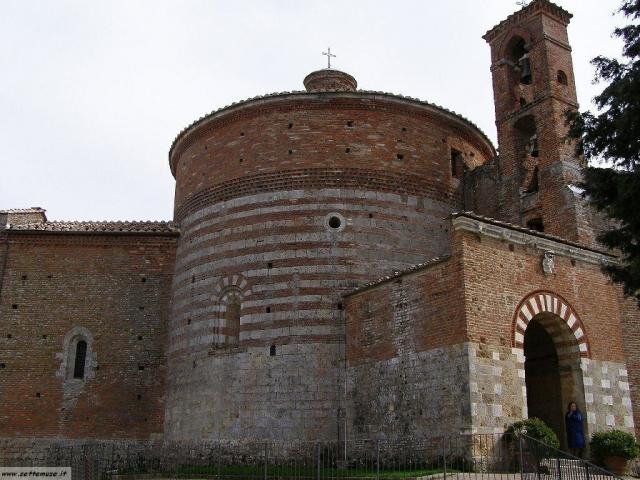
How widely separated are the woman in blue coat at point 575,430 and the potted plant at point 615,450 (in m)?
0.30

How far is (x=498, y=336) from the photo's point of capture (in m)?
14.2

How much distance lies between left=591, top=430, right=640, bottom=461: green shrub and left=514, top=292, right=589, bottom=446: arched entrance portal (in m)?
0.82

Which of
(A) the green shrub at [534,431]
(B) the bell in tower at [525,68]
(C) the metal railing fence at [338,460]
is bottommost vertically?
(C) the metal railing fence at [338,460]

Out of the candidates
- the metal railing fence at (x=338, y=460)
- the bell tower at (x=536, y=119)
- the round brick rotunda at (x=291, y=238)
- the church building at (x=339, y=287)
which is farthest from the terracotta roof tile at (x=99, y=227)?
the bell tower at (x=536, y=119)

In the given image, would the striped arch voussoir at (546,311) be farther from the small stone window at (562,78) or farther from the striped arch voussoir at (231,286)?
the small stone window at (562,78)

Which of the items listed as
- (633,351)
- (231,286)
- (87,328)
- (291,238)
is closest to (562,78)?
(633,351)

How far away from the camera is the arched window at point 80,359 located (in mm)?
21188

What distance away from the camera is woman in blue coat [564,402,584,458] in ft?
48.5

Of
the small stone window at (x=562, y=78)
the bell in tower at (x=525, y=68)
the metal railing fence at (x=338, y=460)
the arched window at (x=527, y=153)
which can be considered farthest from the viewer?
the bell in tower at (x=525, y=68)

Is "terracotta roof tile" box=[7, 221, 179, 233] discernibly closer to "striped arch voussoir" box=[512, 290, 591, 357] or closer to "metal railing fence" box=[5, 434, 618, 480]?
"metal railing fence" box=[5, 434, 618, 480]

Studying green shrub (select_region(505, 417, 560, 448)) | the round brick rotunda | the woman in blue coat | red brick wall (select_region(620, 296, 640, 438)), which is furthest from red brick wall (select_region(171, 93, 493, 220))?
green shrub (select_region(505, 417, 560, 448))

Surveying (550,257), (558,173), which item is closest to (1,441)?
(550,257)

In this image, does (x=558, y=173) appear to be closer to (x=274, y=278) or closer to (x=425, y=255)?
(x=425, y=255)

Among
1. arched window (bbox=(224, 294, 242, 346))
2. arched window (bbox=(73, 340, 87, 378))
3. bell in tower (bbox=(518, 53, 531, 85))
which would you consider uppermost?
bell in tower (bbox=(518, 53, 531, 85))
